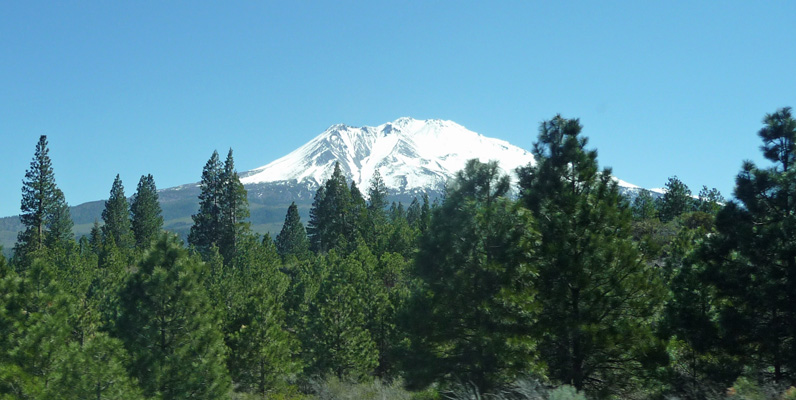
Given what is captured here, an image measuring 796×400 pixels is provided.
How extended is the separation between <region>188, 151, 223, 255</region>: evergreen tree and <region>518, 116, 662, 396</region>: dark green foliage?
5032 centimetres

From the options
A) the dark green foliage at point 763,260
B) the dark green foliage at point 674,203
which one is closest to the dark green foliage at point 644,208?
the dark green foliage at point 674,203

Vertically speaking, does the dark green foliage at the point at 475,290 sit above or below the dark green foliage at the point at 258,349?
above

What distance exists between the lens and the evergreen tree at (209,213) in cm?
6084

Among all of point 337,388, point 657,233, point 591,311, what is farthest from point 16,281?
point 657,233

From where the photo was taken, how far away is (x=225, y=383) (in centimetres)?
2030

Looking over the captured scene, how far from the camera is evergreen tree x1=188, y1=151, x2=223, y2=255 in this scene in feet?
200

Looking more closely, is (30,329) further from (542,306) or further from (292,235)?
(292,235)

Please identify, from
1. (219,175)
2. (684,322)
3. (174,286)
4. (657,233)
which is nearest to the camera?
(684,322)

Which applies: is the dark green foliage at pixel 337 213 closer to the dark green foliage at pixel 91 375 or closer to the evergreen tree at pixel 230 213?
the evergreen tree at pixel 230 213

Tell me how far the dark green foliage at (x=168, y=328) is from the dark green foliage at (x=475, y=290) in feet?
24.1

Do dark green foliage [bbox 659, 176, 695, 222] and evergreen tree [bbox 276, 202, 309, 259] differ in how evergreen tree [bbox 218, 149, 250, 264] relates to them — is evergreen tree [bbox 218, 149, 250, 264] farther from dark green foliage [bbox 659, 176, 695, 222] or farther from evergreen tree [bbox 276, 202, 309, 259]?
dark green foliage [bbox 659, 176, 695, 222]

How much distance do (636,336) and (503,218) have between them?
15.7ft

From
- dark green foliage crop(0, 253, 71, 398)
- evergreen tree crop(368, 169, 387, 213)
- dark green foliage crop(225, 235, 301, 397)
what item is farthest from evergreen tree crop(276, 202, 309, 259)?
dark green foliage crop(0, 253, 71, 398)

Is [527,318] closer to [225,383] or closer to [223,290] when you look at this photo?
[225,383]
